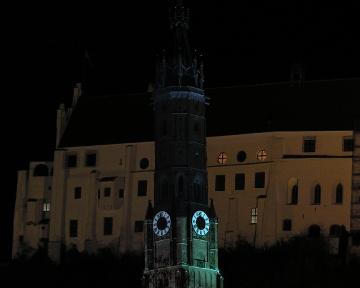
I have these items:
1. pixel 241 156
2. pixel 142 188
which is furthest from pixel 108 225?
pixel 241 156

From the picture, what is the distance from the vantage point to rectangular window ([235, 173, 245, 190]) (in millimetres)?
143625

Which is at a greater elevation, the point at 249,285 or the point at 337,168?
the point at 337,168

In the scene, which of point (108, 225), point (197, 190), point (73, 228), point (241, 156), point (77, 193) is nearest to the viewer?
point (197, 190)

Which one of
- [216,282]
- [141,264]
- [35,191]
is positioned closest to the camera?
[216,282]

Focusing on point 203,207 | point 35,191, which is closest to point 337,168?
point 203,207

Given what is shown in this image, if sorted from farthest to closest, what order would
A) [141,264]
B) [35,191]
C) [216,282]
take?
1. [35,191]
2. [141,264]
3. [216,282]

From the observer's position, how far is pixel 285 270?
13362 cm

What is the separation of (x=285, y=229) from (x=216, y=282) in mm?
13046

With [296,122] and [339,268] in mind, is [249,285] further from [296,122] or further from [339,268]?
[296,122]

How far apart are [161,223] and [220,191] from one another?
14.2m

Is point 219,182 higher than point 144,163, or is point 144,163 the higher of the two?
point 144,163

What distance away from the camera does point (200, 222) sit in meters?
130

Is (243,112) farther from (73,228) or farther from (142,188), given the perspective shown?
(73,228)

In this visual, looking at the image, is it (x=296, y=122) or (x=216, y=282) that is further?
(x=296, y=122)
